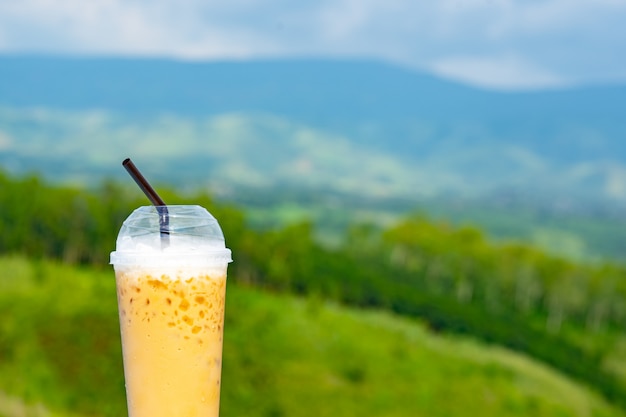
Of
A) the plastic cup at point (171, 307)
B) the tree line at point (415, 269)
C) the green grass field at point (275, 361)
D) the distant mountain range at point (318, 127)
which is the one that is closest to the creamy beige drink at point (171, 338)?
the plastic cup at point (171, 307)

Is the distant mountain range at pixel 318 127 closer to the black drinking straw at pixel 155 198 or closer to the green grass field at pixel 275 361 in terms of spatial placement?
the green grass field at pixel 275 361

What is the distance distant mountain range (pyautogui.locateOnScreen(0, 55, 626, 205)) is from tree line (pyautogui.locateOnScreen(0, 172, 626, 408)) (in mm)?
25514

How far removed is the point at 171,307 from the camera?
1.75 m

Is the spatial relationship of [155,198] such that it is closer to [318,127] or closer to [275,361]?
[275,361]

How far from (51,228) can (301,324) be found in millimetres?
3869

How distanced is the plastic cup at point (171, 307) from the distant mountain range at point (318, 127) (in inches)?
1456

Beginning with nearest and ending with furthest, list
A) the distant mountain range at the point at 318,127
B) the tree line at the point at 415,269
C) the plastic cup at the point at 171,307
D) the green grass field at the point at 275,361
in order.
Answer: the plastic cup at the point at 171,307
the green grass field at the point at 275,361
the tree line at the point at 415,269
the distant mountain range at the point at 318,127

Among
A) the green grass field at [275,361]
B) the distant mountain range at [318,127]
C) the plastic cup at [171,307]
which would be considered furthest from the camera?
Answer: the distant mountain range at [318,127]

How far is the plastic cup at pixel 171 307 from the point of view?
175cm

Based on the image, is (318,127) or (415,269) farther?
(318,127)

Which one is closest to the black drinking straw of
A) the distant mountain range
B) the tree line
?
the tree line

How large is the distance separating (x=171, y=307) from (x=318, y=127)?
178 feet

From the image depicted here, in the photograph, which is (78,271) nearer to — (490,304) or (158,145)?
(490,304)

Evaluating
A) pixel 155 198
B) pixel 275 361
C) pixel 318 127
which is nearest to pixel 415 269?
pixel 275 361
